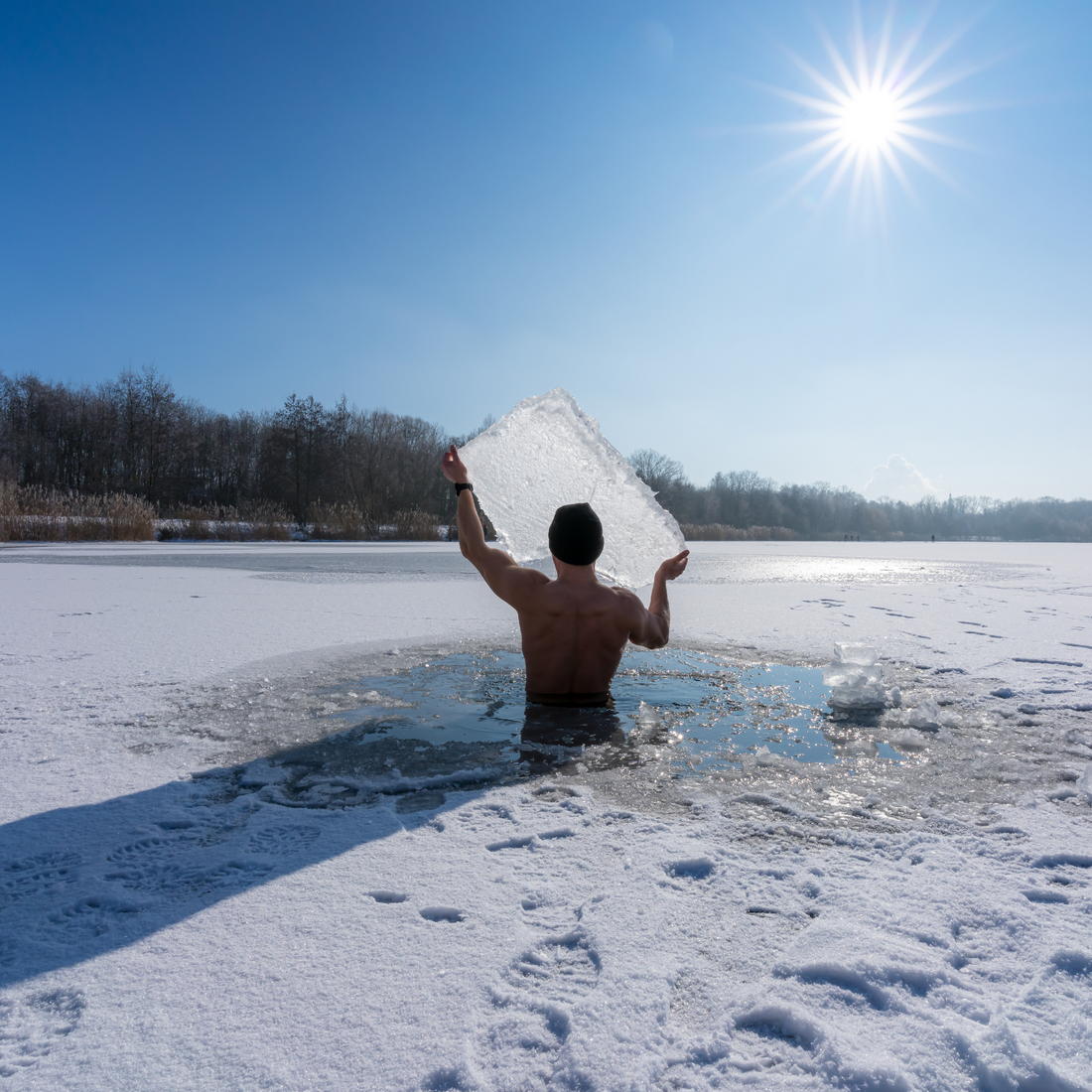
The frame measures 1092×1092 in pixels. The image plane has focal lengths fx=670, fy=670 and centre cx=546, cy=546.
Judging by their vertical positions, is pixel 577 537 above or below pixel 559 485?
below

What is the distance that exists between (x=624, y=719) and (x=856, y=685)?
124 centimetres

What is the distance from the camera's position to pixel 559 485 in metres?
4.49

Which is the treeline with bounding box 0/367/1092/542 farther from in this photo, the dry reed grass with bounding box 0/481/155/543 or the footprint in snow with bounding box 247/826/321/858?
the footprint in snow with bounding box 247/826/321/858

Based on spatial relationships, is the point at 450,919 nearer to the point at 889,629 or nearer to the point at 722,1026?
the point at 722,1026

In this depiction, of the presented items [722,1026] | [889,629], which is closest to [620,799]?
[722,1026]

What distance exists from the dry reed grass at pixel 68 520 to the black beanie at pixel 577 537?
18.2 m

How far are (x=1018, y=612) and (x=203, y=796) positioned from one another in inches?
287

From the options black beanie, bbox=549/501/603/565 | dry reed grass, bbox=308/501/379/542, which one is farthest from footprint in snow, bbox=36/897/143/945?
dry reed grass, bbox=308/501/379/542

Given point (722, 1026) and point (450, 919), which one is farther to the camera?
point (450, 919)

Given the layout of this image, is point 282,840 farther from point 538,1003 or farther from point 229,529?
point 229,529

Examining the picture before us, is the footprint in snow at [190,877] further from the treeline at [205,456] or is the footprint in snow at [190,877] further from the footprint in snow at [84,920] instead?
the treeline at [205,456]

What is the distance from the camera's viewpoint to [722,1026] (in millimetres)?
1160

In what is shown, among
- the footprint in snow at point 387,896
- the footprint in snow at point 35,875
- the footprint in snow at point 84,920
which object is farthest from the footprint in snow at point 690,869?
the footprint in snow at point 35,875

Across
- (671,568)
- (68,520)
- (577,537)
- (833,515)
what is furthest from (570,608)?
(833,515)
